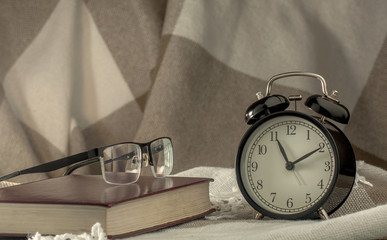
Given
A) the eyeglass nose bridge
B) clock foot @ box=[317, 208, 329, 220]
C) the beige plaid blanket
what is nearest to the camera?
clock foot @ box=[317, 208, 329, 220]

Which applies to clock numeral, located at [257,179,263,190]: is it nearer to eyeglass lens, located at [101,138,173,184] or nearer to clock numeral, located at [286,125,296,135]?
clock numeral, located at [286,125,296,135]

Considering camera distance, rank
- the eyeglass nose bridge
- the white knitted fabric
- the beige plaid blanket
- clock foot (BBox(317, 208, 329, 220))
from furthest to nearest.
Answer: the beige plaid blanket, the eyeglass nose bridge, clock foot (BBox(317, 208, 329, 220)), the white knitted fabric

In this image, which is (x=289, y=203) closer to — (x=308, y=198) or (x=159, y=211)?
(x=308, y=198)

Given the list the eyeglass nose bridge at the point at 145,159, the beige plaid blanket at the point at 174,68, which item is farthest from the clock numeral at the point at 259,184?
the beige plaid blanket at the point at 174,68

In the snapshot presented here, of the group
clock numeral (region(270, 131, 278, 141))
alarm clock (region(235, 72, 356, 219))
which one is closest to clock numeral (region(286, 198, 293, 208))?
alarm clock (region(235, 72, 356, 219))

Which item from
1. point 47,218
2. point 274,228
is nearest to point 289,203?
point 274,228

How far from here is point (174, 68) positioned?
182 cm

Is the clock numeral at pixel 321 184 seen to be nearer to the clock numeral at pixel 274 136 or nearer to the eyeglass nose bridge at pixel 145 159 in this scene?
the clock numeral at pixel 274 136

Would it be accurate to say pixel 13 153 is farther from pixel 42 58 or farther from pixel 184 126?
pixel 184 126

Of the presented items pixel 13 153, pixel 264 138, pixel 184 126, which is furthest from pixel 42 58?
pixel 264 138

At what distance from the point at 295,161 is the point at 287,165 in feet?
0.05

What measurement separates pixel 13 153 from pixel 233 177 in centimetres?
73

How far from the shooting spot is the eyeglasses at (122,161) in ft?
3.47

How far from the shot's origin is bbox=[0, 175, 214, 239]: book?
875mm
